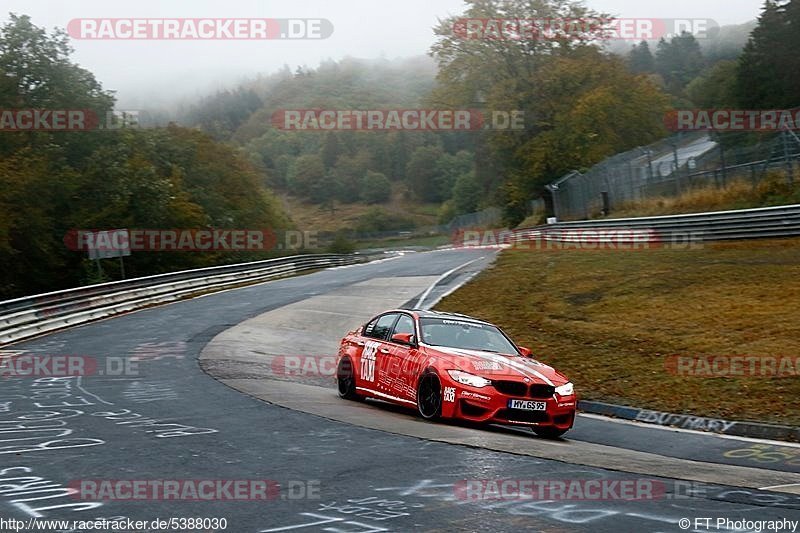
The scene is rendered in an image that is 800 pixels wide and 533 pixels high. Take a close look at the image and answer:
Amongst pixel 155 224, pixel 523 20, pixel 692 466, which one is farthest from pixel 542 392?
pixel 523 20

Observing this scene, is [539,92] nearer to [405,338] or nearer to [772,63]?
[772,63]

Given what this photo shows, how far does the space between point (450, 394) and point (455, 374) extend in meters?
0.26

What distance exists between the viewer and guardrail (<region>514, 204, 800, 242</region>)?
87.6 ft

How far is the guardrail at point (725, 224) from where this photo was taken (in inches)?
1051

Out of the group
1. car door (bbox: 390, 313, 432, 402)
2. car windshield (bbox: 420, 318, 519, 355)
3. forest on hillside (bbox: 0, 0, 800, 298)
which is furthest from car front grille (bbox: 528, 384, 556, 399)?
forest on hillside (bbox: 0, 0, 800, 298)

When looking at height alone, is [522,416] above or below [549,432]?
above

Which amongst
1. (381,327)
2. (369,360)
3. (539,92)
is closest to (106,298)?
(381,327)

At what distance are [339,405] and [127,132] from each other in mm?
52612

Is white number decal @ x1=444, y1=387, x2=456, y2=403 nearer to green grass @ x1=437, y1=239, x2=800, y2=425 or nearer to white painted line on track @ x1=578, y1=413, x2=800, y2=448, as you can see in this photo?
white painted line on track @ x1=578, y1=413, x2=800, y2=448

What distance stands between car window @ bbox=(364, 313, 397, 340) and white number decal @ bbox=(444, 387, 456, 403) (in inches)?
89.3

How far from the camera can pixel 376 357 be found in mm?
13289

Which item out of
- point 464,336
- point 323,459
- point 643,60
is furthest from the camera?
point 643,60

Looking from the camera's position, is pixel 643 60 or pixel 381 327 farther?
pixel 643 60

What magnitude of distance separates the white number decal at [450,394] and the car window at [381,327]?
7.44ft
